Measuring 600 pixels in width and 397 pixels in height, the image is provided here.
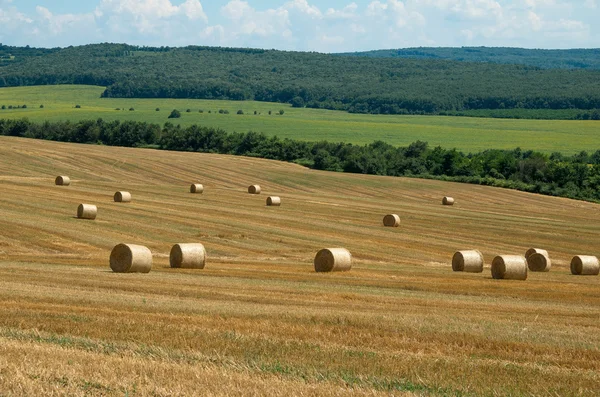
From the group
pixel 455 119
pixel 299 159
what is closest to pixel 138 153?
pixel 299 159

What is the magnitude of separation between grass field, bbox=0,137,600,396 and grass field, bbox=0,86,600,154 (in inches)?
2907

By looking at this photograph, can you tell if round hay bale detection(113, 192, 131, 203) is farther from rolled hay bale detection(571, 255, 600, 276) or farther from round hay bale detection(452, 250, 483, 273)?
rolled hay bale detection(571, 255, 600, 276)

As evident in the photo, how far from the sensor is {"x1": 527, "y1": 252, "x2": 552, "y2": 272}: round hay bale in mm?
34594

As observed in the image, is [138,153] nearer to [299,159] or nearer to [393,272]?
[299,159]

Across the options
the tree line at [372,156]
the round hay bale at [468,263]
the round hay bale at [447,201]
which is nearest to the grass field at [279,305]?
the round hay bale at [468,263]

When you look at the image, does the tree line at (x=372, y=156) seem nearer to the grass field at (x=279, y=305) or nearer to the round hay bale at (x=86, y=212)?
the grass field at (x=279, y=305)

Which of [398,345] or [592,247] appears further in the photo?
[592,247]

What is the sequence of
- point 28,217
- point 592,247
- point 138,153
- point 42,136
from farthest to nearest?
point 42,136 → point 138,153 → point 592,247 → point 28,217

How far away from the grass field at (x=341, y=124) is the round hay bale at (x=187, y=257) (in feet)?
303

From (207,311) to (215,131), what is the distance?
85696 millimetres

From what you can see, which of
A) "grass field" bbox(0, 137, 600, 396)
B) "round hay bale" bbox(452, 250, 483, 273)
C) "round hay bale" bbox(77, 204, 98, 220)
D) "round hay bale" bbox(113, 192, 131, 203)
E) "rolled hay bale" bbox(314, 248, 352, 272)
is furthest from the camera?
"round hay bale" bbox(113, 192, 131, 203)

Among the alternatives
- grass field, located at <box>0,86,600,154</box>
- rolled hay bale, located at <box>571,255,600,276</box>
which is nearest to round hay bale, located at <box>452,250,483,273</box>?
rolled hay bale, located at <box>571,255,600,276</box>

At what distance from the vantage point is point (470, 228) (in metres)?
50.5

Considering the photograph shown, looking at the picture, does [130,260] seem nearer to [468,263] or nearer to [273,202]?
[468,263]
